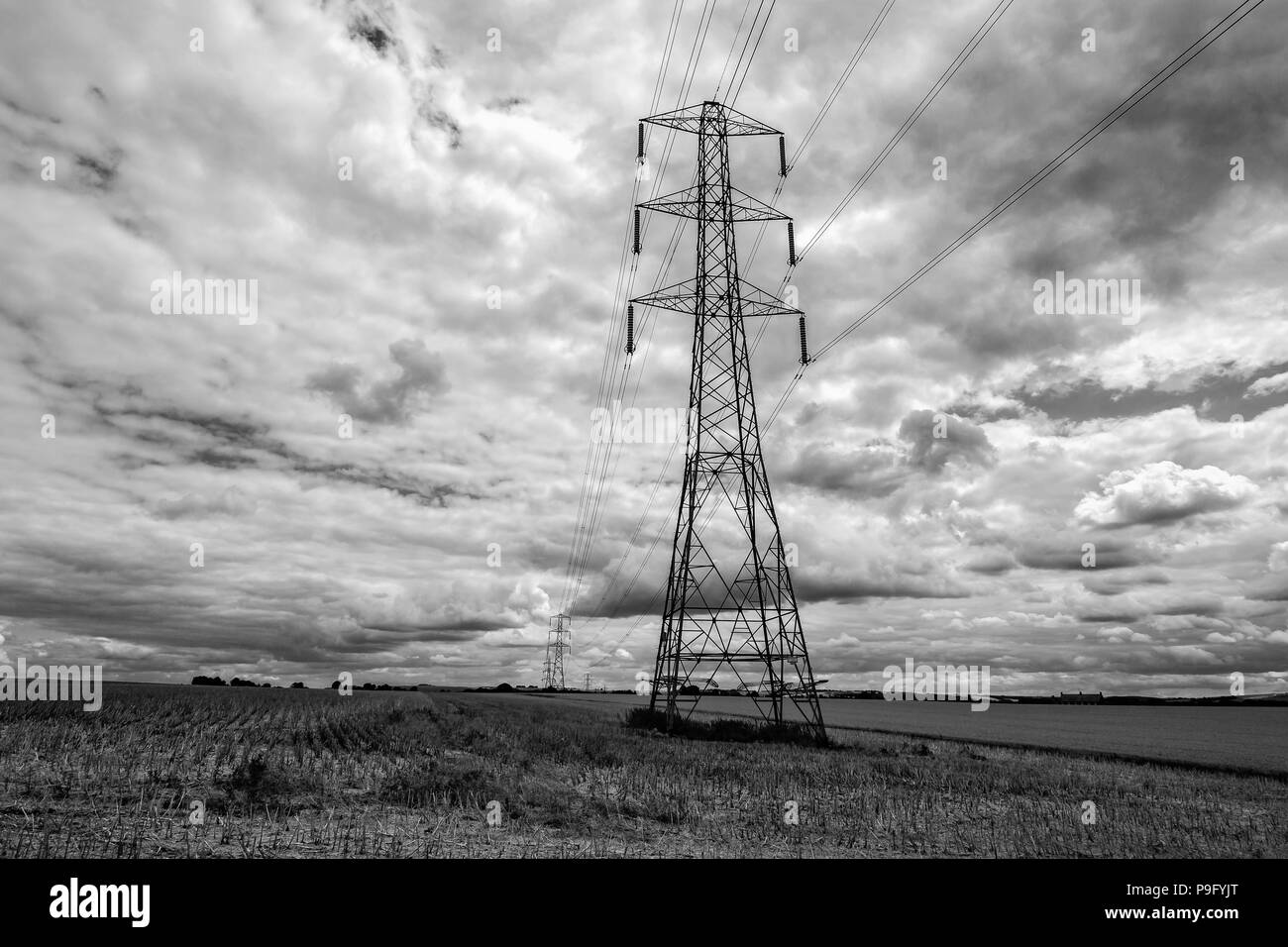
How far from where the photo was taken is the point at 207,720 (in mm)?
43906

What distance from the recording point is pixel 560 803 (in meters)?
18.2

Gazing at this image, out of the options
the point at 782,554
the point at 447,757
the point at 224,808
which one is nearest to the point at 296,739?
the point at 447,757

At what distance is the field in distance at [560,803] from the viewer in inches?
556

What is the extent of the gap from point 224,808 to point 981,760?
32.8 meters

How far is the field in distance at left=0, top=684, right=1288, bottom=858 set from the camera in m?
14.1
